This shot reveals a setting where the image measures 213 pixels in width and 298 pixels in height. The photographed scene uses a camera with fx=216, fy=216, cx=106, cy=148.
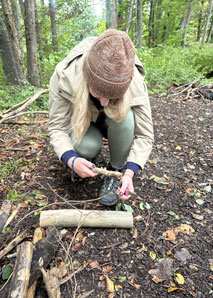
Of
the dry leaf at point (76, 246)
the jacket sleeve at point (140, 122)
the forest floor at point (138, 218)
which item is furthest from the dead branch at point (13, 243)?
the jacket sleeve at point (140, 122)

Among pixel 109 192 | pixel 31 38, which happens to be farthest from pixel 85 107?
pixel 31 38

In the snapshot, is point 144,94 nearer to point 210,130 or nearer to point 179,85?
point 210,130

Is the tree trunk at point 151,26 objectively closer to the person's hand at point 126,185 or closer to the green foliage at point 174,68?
the green foliage at point 174,68

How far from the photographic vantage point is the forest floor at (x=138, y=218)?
1354mm

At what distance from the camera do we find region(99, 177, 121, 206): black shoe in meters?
1.82

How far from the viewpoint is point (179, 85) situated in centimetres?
551

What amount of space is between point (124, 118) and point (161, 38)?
Answer: 1658 cm

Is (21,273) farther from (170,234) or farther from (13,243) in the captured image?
(170,234)

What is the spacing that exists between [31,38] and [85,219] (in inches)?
145

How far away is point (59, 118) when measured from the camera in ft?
5.74

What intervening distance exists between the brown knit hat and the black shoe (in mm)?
902

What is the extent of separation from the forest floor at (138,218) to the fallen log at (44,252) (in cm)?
10

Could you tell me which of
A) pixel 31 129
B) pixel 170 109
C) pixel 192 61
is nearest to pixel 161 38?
pixel 192 61

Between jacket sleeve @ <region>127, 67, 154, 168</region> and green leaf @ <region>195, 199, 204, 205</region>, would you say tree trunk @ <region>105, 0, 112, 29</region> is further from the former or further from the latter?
green leaf @ <region>195, 199, 204, 205</region>
